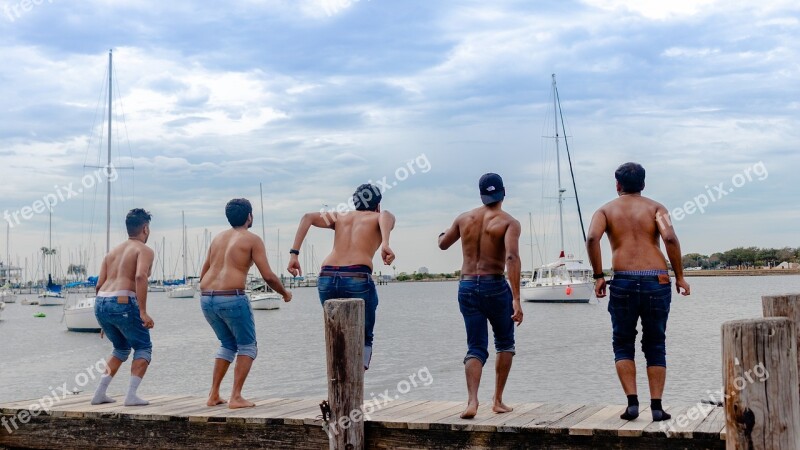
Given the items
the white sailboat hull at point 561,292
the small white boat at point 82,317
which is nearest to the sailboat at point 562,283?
the white sailboat hull at point 561,292

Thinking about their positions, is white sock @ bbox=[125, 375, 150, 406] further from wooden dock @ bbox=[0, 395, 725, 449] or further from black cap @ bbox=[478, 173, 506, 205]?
black cap @ bbox=[478, 173, 506, 205]

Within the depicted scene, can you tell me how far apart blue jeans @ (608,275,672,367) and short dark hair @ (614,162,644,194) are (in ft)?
2.53

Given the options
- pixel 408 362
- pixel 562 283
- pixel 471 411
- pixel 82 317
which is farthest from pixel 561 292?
pixel 471 411

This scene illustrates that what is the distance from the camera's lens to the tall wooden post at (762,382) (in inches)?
183

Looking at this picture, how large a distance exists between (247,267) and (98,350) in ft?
121

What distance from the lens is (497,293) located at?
717 cm

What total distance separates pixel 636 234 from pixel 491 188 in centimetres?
131

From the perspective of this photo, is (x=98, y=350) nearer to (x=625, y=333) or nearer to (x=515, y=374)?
(x=515, y=374)

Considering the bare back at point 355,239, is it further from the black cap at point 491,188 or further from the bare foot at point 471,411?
the bare foot at point 471,411

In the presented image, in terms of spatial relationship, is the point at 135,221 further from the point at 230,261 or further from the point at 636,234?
the point at 636,234

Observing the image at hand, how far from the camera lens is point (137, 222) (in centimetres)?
839

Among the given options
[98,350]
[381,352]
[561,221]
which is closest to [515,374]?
[381,352]

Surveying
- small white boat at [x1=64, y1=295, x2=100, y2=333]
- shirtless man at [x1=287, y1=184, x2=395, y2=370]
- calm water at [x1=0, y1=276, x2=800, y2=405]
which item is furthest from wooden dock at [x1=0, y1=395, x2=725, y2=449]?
small white boat at [x1=64, y1=295, x2=100, y2=333]

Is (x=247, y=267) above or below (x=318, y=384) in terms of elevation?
above
